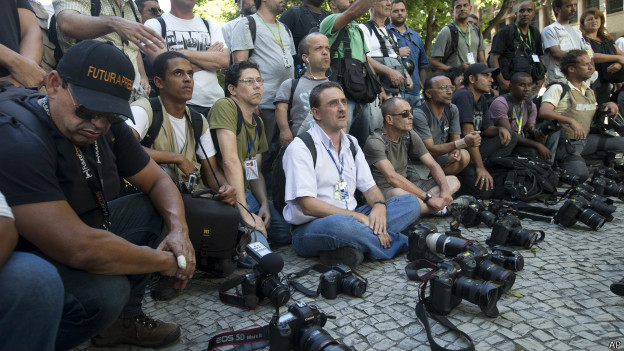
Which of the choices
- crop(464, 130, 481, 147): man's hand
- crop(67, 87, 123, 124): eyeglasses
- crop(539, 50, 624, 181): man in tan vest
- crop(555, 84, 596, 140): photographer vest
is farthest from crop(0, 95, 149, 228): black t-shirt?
crop(555, 84, 596, 140): photographer vest

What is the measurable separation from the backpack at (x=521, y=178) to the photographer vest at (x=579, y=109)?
147 cm

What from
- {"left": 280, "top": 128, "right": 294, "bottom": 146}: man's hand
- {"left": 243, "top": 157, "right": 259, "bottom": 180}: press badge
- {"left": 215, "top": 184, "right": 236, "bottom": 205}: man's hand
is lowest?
{"left": 243, "top": 157, "right": 259, "bottom": 180}: press badge

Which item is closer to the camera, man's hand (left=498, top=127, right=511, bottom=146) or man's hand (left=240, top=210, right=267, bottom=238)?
man's hand (left=240, top=210, right=267, bottom=238)

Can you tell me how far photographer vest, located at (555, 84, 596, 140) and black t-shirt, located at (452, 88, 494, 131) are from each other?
1473 mm

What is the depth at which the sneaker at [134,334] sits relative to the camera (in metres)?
2.74

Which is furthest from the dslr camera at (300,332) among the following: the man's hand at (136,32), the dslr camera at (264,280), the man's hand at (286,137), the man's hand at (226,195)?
the man's hand at (286,137)

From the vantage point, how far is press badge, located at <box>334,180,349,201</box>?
4309mm

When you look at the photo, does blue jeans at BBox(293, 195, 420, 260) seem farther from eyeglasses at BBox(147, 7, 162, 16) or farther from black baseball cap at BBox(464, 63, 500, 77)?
eyeglasses at BBox(147, 7, 162, 16)

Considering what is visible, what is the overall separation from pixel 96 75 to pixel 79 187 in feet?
1.80

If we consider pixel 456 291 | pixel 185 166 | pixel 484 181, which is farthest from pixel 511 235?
pixel 185 166

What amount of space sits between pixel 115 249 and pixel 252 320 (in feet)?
3.90

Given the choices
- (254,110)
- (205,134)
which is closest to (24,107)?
(205,134)

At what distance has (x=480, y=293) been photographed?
9.38 ft

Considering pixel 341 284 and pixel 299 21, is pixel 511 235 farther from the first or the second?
pixel 299 21
